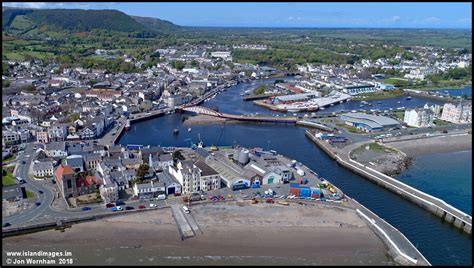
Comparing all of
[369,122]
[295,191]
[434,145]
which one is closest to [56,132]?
[295,191]

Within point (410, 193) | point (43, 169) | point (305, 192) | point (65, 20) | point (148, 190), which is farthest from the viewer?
point (65, 20)

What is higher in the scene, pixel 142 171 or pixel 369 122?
pixel 369 122

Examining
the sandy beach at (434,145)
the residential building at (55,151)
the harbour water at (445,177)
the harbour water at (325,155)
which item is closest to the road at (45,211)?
the residential building at (55,151)

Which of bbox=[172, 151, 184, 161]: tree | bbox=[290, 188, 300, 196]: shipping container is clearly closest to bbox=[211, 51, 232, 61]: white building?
bbox=[172, 151, 184, 161]: tree

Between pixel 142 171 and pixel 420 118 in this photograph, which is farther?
pixel 420 118

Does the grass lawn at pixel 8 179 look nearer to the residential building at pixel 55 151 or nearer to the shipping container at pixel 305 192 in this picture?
the residential building at pixel 55 151

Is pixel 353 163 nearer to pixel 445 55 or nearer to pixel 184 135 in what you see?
pixel 184 135

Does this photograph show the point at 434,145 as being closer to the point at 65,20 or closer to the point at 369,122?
the point at 369,122
